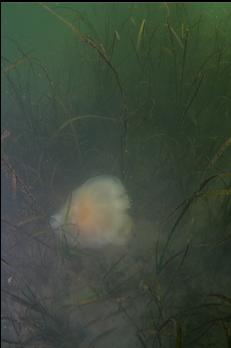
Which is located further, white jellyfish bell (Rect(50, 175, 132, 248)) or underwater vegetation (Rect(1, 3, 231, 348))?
white jellyfish bell (Rect(50, 175, 132, 248))

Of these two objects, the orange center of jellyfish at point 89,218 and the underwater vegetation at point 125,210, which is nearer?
the underwater vegetation at point 125,210

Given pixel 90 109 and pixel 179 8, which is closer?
pixel 90 109

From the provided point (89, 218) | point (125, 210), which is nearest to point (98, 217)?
point (89, 218)

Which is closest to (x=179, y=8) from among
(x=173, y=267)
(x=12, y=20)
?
(x=173, y=267)

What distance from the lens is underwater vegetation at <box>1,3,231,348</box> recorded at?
192cm

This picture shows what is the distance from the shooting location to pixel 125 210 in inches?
93.7

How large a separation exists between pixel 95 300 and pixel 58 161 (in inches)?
41.4

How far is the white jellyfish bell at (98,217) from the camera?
2.29 metres

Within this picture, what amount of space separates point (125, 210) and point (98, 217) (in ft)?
0.57

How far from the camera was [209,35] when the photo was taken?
3.42m

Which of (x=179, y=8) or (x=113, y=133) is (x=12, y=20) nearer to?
(x=179, y=8)

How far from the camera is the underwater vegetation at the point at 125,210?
1.92m

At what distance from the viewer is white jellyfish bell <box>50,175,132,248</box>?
229 cm

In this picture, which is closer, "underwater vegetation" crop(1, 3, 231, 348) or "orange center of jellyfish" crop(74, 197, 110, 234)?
"underwater vegetation" crop(1, 3, 231, 348)
